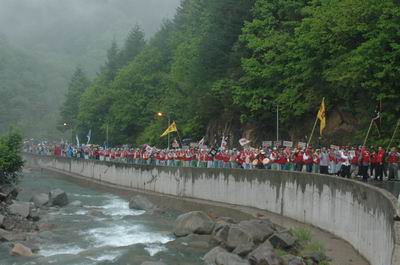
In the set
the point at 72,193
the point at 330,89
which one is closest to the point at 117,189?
the point at 72,193

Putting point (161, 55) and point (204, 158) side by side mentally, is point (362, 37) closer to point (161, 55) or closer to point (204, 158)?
point (204, 158)

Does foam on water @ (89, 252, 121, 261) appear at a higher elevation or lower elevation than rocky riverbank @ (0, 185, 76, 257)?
lower

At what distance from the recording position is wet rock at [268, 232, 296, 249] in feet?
72.0

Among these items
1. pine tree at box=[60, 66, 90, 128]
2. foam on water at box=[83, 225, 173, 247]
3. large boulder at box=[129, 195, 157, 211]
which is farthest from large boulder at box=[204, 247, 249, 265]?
pine tree at box=[60, 66, 90, 128]

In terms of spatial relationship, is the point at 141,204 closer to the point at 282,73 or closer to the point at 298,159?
the point at 298,159

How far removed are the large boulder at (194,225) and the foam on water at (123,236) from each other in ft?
2.15

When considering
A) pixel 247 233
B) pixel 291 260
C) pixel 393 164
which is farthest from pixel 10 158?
pixel 291 260

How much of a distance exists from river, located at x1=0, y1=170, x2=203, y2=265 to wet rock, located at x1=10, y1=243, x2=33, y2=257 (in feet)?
0.89

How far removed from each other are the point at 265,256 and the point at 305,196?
28.7 feet

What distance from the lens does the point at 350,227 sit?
73.2 feet

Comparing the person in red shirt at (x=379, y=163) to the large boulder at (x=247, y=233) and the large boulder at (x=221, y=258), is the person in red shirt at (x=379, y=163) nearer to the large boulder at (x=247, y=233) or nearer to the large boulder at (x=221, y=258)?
the large boulder at (x=247, y=233)

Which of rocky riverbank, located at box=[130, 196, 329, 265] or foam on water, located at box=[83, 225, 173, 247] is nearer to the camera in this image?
rocky riverbank, located at box=[130, 196, 329, 265]

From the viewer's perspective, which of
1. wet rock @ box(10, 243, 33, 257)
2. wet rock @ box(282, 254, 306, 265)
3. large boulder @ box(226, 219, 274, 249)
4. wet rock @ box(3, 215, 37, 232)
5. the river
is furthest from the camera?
wet rock @ box(3, 215, 37, 232)

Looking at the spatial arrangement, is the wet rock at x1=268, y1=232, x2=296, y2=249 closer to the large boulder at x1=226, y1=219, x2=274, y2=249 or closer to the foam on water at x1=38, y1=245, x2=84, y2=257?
the large boulder at x1=226, y1=219, x2=274, y2=249
